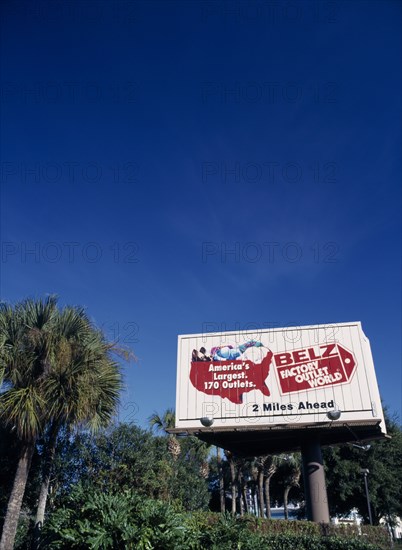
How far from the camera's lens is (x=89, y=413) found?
499 inches

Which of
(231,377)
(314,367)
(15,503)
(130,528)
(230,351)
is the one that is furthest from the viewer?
(230,351)

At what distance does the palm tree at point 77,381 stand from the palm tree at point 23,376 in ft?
1.00

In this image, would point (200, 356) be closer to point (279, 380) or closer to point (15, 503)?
point (279, 380)

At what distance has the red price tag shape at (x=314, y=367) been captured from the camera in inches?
664

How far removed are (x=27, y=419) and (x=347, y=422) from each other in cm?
1032

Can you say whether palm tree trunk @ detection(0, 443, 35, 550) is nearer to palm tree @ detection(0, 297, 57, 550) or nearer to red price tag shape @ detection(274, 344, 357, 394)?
palm tree @ detection(0, 297, 57, 550)

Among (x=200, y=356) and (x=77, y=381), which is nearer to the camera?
(x=77, y=381)

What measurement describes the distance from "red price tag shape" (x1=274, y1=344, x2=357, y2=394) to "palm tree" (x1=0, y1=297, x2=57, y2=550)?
8726 millimetres

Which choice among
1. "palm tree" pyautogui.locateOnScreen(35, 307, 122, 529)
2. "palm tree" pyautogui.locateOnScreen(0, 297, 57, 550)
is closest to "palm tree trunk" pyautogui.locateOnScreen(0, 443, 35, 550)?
"palm tree" pyautogui.locateOnScreen(0, 297, 57, 550)

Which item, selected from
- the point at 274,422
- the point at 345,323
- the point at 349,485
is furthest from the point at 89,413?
the point at 349,485

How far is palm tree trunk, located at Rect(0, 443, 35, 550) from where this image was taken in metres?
11.1

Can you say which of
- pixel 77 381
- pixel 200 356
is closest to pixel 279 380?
pixel 200 356

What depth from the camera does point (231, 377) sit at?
698 inches

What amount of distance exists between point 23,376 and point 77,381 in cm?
144
